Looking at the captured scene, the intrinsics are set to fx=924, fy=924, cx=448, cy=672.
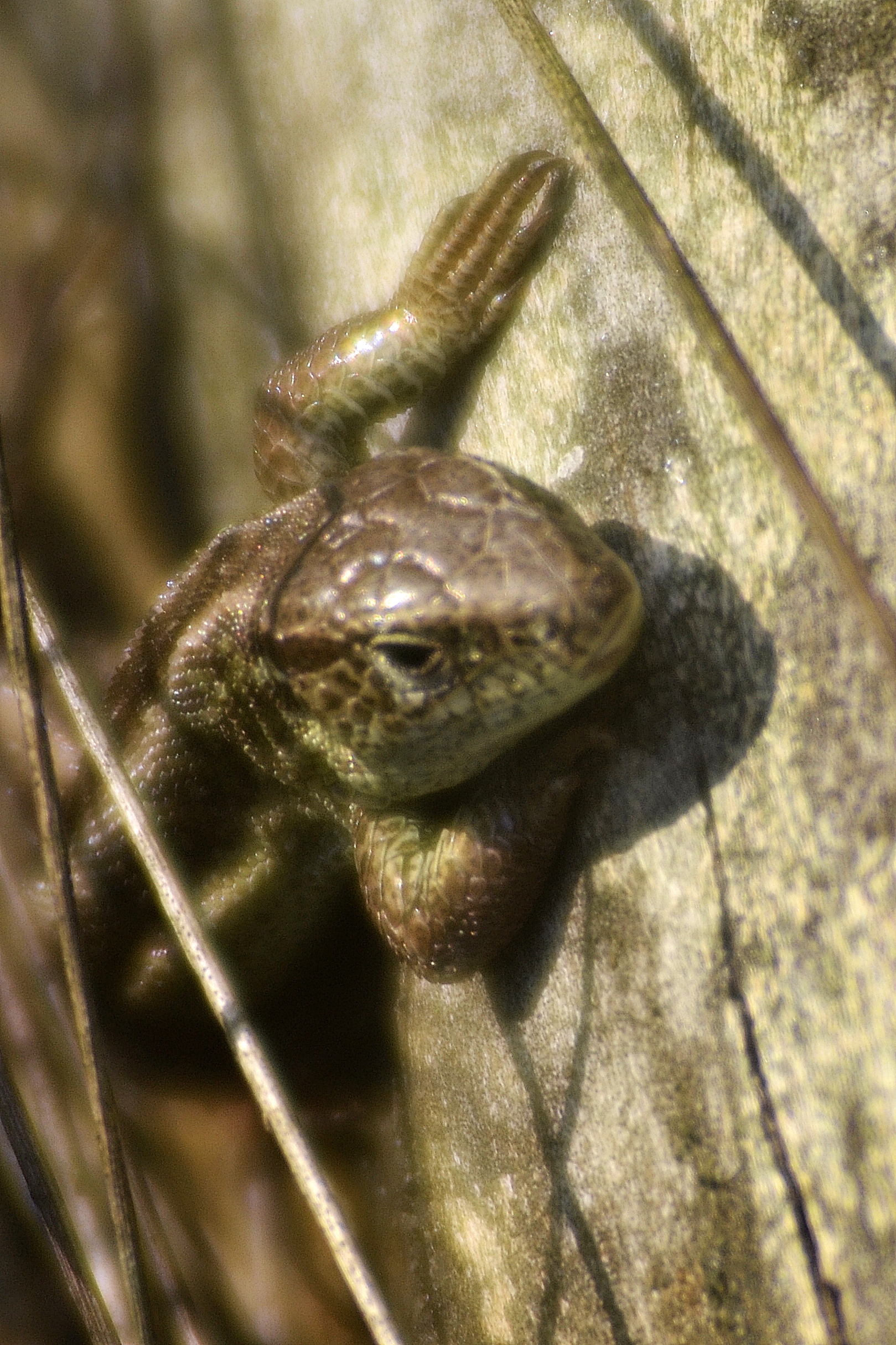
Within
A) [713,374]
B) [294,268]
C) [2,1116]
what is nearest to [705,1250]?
[713,374]

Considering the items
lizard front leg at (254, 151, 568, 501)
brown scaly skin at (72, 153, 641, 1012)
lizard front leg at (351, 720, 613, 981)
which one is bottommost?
lizard front leg at (351, 720, 613, 981)

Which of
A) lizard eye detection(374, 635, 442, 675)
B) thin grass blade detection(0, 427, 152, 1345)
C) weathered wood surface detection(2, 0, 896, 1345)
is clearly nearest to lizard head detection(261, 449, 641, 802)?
lizard eye detection(374, 635, 442, 675)

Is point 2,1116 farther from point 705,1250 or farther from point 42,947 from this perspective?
point 705,1250

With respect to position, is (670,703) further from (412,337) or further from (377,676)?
(412,337)

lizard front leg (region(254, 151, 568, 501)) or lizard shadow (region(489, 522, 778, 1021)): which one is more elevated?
lizard front leg (region(254, 151, 568, 501))

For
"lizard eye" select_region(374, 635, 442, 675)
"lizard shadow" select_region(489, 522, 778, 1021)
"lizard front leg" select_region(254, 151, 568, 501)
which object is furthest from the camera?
"lizard front leg" select_region(254, 151, 568, 501)

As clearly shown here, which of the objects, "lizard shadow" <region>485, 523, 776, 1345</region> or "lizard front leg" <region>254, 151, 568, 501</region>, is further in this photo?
"lizard front leg" <region>254, 151, 568, 501</region>

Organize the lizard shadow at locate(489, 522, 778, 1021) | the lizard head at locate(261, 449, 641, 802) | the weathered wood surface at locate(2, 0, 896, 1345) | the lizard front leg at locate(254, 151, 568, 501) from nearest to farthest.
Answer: the weathered wood surface at locate(2, 0, 896, 1345) → the lizard shadow at locate(489, 522, 778, 1021) → the lizard head at locate(261, 449, 641, 802) → the lizard front leg at locate(254, 151, 568, 501)

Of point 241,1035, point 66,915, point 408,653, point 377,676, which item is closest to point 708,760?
point 408,653

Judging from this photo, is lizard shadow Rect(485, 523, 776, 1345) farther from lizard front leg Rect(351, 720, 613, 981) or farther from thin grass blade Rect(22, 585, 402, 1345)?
thin grass blade Rect(22, 585, 402, 1345)
